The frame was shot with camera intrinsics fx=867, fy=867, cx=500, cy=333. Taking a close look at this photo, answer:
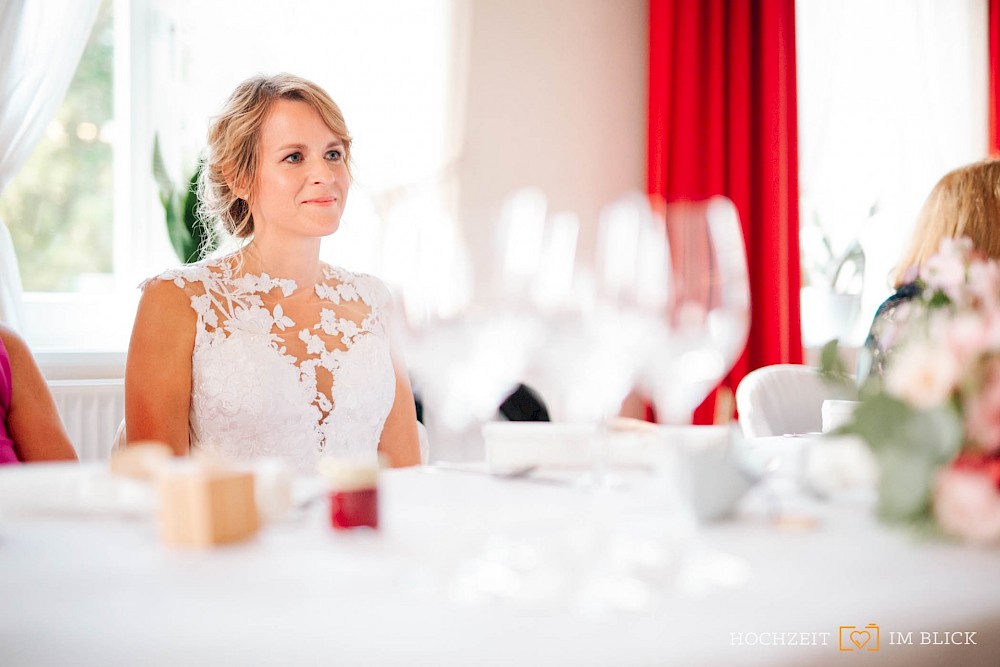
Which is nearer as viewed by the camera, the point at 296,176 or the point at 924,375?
the point at 924,375

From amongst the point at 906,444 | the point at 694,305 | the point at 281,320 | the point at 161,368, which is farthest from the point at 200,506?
the point at 281,320

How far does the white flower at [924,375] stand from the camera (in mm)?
820

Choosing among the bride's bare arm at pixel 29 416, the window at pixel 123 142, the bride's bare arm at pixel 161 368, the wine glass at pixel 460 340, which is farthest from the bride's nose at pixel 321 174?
the window at pixel 123 142

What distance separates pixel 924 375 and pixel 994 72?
558 centimetres

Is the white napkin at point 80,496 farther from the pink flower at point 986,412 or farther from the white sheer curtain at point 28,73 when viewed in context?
the white sheer curtain at point 28,73

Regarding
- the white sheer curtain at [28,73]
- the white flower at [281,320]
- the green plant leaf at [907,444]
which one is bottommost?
the green plant leaf at [907,444]

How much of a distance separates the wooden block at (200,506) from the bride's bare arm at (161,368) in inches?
45.1

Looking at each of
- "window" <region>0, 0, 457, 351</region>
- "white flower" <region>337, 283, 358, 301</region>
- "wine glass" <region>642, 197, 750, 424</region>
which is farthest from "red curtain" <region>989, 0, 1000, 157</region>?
"wine glass" <region>642, 197, 750, 424</region>

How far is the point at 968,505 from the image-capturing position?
82 cm

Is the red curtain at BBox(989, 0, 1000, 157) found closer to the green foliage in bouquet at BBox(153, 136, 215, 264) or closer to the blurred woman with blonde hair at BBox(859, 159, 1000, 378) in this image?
the blurred woman with blonde hair at BBox(859, 159, 1000, 378)

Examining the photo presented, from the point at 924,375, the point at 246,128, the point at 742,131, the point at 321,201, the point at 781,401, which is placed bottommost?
the point at 781,401

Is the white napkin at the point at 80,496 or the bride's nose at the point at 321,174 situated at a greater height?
the bride's nose at the point at 321,174

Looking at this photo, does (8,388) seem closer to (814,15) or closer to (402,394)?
(402,394)

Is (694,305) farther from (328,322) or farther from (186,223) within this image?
(186,223)
